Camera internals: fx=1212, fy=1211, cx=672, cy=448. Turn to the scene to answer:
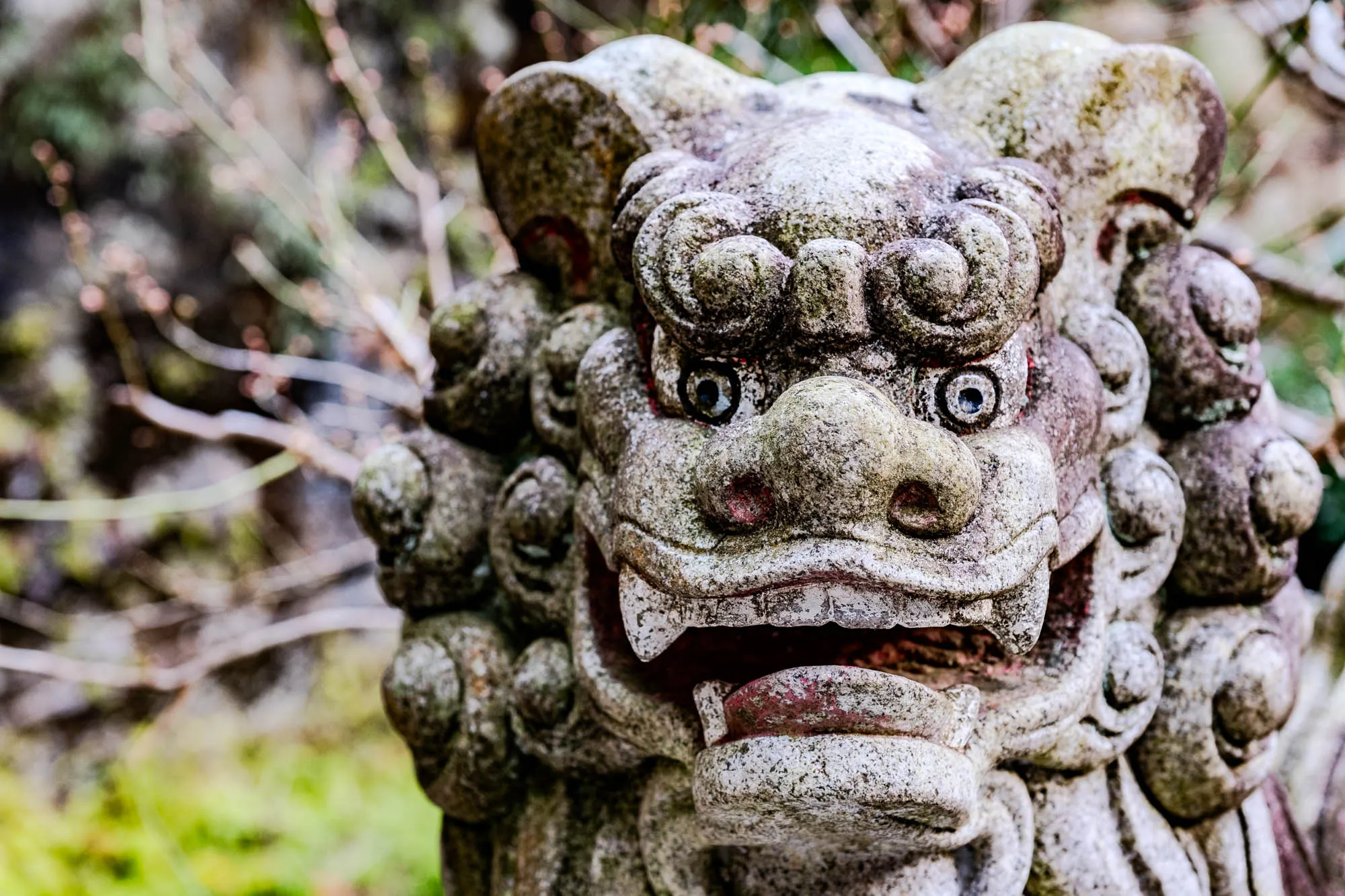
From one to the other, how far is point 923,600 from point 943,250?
0.91 feet

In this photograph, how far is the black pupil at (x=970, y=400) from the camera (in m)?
1.00

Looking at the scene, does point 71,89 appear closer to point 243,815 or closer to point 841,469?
point 243,815

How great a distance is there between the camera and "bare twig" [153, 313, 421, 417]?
2.66 m

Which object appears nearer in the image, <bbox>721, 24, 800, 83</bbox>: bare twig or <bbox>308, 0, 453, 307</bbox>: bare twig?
<bbox>308, 0, 453, 307</bbox>: bare twig

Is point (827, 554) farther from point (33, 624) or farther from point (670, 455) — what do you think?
point (33, 624)

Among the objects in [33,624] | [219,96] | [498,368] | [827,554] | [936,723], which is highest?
[219,96]

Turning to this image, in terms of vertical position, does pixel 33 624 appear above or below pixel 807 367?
above

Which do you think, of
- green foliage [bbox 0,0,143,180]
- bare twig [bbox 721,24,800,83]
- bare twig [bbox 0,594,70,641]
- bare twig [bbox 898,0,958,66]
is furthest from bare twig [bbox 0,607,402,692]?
bare twig [bbox 898,0,958,66]

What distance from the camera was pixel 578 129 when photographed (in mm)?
1235

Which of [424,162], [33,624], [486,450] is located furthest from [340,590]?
[486,450]

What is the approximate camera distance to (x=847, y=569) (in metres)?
0.91

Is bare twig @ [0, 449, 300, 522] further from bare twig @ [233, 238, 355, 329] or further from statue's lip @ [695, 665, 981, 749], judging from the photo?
statue's lip @ [695, 665, 981, 749]

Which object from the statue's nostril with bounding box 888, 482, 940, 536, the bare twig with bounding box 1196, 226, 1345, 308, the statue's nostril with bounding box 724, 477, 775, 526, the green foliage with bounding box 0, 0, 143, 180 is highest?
the green foliage with bounding box 0, 0, 143, 180

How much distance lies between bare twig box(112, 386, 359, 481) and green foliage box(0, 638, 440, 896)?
0.84 metres
